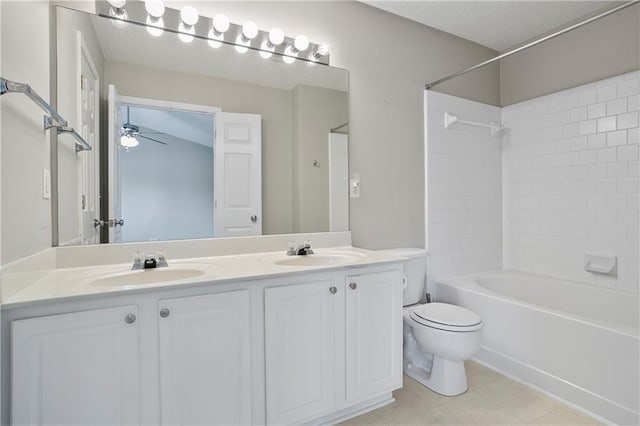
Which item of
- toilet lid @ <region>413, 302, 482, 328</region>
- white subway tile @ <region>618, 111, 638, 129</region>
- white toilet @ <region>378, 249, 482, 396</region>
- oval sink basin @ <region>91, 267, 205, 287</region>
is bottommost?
white toilet @ <region>378, 249, 482, 396</region>

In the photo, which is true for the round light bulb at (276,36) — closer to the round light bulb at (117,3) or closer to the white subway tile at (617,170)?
the round light bulb at (117,3)

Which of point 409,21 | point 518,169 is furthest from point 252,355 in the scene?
point 518,169

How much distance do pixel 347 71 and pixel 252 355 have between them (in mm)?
1870

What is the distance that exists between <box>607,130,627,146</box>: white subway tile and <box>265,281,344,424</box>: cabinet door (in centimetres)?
231

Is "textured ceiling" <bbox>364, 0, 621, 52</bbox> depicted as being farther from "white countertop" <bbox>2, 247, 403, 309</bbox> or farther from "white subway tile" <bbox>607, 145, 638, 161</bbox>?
"white countertop" <bbox>2, 247, 403, 309</bbox>

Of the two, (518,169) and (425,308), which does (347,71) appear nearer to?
(425,308)

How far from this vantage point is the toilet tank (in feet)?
7.36

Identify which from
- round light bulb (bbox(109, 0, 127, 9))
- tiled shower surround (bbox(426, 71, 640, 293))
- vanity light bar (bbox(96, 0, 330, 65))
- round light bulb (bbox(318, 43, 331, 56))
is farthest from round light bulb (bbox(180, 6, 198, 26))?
tiled shower surround (bbox(426, 71, 640, 293))

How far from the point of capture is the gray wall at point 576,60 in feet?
7.40

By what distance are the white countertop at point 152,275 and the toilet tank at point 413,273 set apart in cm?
50

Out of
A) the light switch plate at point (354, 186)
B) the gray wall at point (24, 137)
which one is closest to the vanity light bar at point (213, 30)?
the gray wall at point (24, 137)

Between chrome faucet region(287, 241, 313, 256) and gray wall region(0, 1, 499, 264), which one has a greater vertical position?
gray wall region(0, 1, 499, 264)

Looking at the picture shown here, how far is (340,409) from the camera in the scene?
→ 158 centimetres

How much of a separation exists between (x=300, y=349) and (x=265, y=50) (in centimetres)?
171
